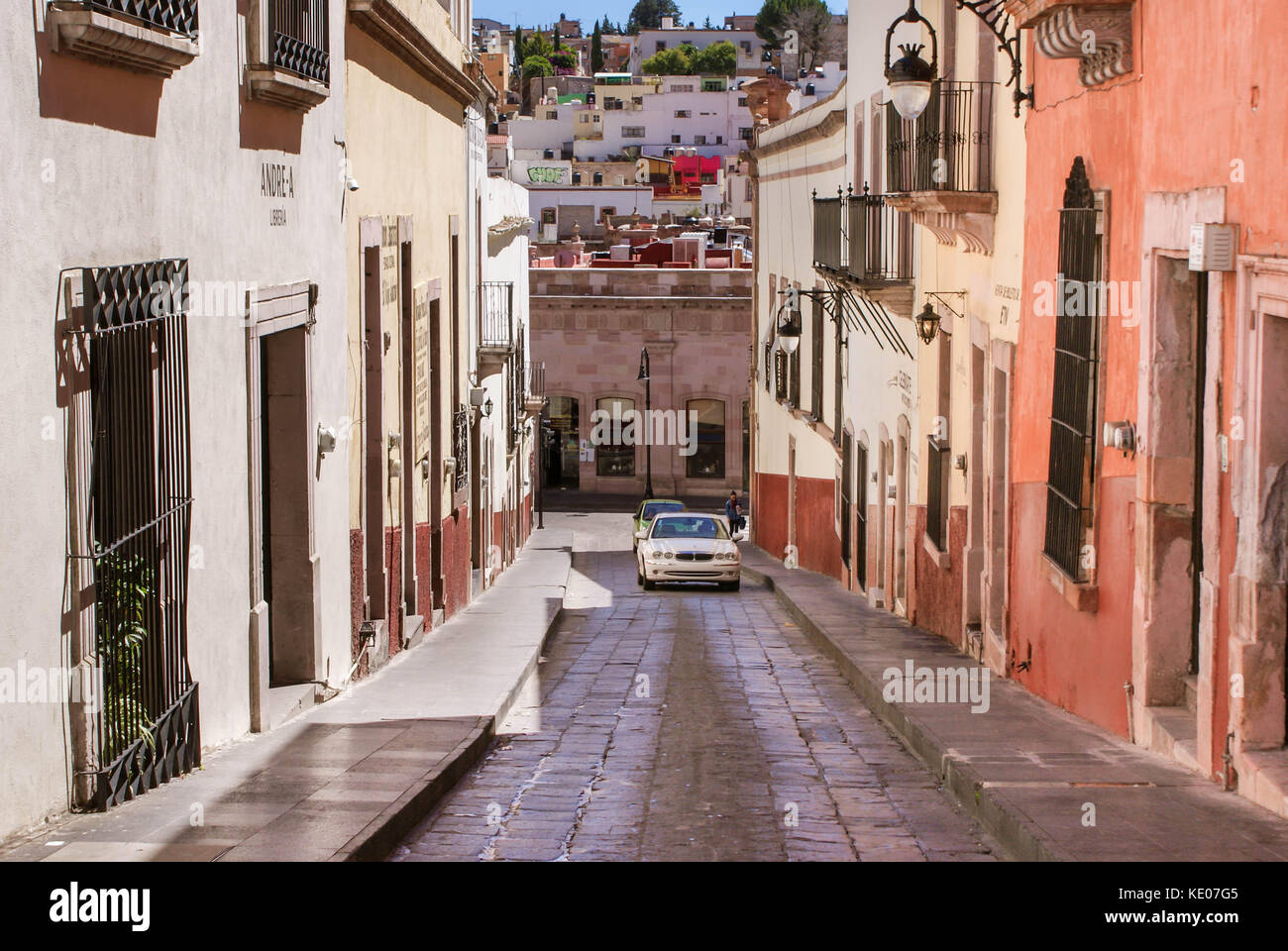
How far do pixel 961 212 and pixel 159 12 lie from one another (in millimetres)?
8367

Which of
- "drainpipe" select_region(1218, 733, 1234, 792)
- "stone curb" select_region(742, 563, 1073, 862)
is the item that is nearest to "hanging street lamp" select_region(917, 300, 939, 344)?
"stone curb" select_region(742, 563, 1073, 862)

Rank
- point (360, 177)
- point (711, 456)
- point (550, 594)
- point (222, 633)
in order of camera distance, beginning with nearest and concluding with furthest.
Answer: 1. point (222, 633)
2. point (360, 177)
3. point (550, 594)
4. point (711, 456)

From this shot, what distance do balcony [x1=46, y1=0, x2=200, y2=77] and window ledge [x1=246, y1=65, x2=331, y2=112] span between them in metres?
1.52

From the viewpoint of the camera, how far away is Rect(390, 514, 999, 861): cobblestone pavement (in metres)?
7.64

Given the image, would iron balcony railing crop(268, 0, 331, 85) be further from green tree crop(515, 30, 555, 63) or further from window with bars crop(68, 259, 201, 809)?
green tree crop(515, 30, 555, 63)

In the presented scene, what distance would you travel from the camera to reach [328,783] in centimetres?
823

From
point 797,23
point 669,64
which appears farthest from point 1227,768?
point 797,23

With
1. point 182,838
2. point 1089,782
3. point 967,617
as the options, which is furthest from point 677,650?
point 182,838

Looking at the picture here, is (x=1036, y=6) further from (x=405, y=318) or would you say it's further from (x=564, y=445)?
(x=564, y=445)

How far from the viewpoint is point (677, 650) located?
17109 millimetres

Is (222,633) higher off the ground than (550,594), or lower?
higher

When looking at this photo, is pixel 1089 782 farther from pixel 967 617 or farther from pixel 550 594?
pixel 550 594

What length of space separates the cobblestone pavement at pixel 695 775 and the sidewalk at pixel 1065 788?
191 millimetres

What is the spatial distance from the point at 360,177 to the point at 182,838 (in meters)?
8.50
